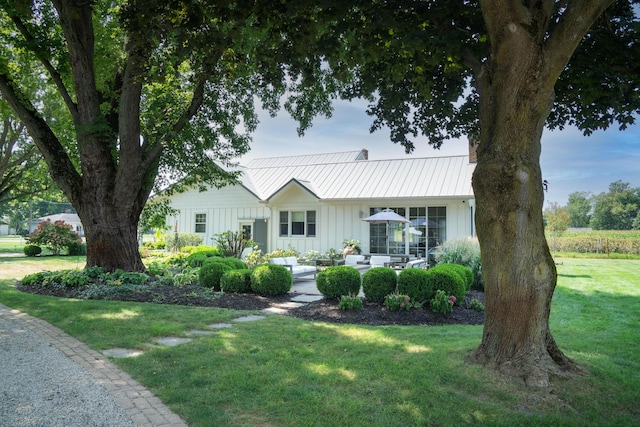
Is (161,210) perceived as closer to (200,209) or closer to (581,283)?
(200,209)

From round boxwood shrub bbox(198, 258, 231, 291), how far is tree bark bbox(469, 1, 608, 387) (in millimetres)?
8223

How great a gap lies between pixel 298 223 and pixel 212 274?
36.8 ft

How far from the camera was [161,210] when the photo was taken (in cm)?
1499

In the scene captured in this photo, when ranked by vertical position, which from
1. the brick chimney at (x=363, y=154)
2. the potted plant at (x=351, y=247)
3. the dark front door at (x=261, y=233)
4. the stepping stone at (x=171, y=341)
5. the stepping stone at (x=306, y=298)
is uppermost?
the brick chimney at (x=363, y=154)

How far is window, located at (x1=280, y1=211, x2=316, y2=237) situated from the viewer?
2211 cm

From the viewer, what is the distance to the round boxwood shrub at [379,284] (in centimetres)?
901

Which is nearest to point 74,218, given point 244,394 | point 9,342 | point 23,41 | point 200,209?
point 200,209

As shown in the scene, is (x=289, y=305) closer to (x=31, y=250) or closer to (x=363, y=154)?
(x=31, y=250)

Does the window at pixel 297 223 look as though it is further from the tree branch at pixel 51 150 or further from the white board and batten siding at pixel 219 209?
the tree branch at pixel 51 150

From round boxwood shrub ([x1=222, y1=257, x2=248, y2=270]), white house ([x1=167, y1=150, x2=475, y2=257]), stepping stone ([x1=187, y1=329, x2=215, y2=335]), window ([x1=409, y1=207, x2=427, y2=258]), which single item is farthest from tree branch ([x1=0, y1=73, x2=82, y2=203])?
window ([x1=409, y1=207, x2=427, y2=258])

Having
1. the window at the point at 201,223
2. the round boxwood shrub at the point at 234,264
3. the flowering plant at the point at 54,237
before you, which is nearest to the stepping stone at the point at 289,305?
the round boxwood shrub at the point at 234,264

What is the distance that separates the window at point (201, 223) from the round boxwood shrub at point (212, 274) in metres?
13.4

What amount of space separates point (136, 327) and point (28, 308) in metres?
3.54

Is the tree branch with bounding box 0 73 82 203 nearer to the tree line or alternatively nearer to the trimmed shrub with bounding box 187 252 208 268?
the trimmed shrub with bounding box 187 252 208 268
